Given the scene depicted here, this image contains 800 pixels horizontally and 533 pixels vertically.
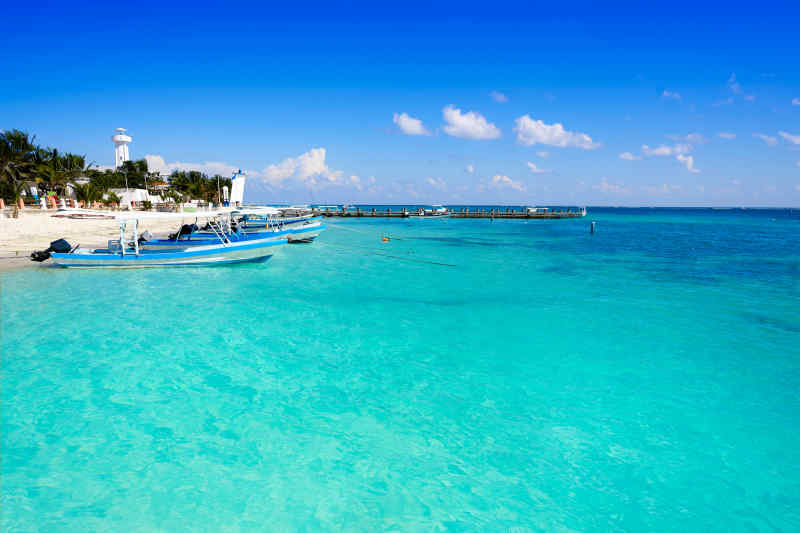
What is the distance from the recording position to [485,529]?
559 centimetres

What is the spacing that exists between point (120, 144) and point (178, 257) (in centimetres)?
10259

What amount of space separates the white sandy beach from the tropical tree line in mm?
9485

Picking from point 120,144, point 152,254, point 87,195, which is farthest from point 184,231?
point 120,144

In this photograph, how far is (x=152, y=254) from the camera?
22484mm

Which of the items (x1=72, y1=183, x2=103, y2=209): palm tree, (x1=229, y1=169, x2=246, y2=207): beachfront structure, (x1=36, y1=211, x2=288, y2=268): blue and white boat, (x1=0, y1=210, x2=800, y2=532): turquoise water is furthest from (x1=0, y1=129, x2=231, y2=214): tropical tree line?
(x1=0, y1=210, x2=800, y2=532): turquoise water

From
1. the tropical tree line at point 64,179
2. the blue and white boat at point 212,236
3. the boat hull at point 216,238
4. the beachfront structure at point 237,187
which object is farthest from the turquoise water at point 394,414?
the tropical tree line at point 64,179

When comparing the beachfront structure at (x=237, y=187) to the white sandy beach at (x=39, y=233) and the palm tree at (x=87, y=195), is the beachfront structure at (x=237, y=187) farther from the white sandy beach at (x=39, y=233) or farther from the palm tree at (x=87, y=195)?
the palm tree at (x=87, y=195)

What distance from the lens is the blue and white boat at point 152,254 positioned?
21.4 m

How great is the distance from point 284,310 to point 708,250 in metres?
43.4

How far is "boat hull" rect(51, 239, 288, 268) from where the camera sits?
21.5 meters

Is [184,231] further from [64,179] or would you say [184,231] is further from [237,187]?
[64,179]

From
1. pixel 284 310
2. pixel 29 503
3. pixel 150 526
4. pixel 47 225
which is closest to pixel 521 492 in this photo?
pixel 150 526

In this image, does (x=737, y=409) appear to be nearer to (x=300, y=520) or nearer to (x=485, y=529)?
(x=485, y=529)

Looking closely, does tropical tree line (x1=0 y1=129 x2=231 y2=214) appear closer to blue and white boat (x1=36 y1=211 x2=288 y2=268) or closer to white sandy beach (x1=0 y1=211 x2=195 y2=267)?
white sandy beach (x1=0 y1=211 x2=195 y2=267)
